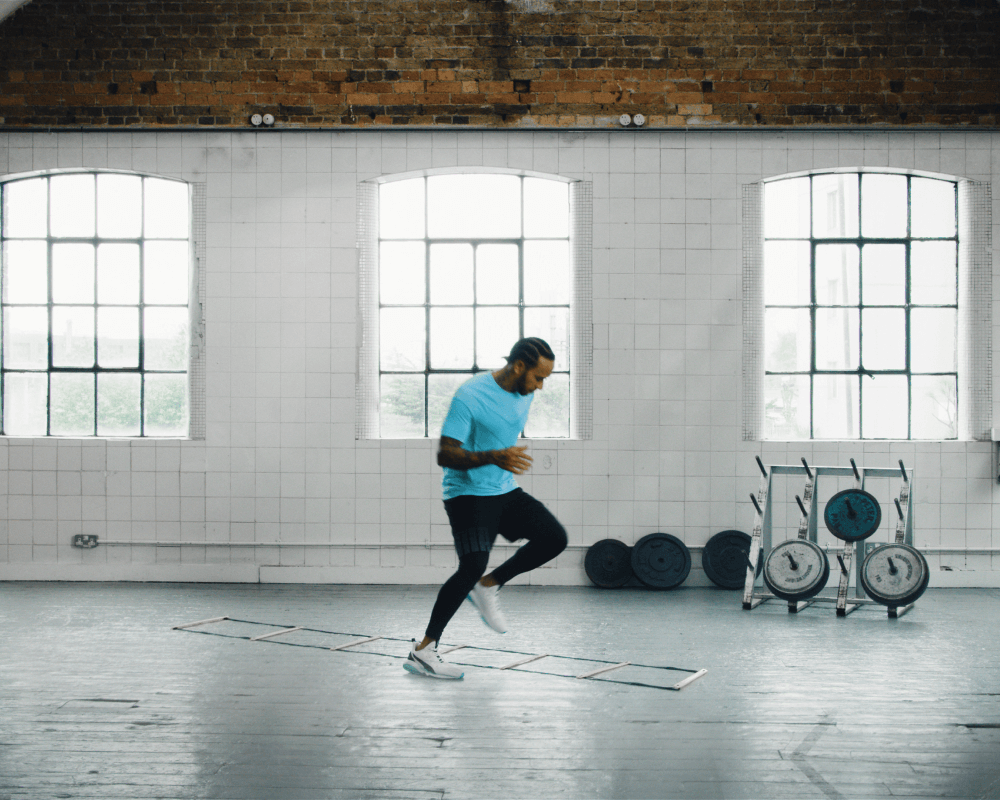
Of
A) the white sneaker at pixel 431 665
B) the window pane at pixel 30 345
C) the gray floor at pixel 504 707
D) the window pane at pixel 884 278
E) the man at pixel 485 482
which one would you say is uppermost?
the window pane at pixel 884 278

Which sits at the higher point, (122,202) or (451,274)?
(122,202)

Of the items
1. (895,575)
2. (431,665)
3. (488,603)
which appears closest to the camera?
(431,665)

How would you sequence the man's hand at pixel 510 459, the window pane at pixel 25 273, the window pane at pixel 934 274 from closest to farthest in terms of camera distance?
the man's hand at pixel 510 459
the window pane at pixel 934 274
the window pane at pixel 25 273

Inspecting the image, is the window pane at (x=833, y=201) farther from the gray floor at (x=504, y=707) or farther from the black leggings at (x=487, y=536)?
the black leggings at (x=487, y=536)

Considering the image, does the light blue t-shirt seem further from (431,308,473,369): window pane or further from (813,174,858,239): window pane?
(813,174,858,239): window pane

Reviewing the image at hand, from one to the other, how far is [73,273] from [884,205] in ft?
19.3

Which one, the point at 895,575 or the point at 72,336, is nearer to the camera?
the point at 895,575

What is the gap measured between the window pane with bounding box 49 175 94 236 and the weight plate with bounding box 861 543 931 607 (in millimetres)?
5733

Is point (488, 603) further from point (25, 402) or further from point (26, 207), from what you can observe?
point (26, 207)

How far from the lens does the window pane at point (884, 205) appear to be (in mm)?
6297

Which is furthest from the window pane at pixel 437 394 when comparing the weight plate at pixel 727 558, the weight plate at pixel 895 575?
the weight plate at pixel 895 575

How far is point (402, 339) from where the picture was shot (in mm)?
6363

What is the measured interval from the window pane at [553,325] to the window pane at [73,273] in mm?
3099

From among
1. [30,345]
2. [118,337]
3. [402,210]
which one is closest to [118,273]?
[118,337]
